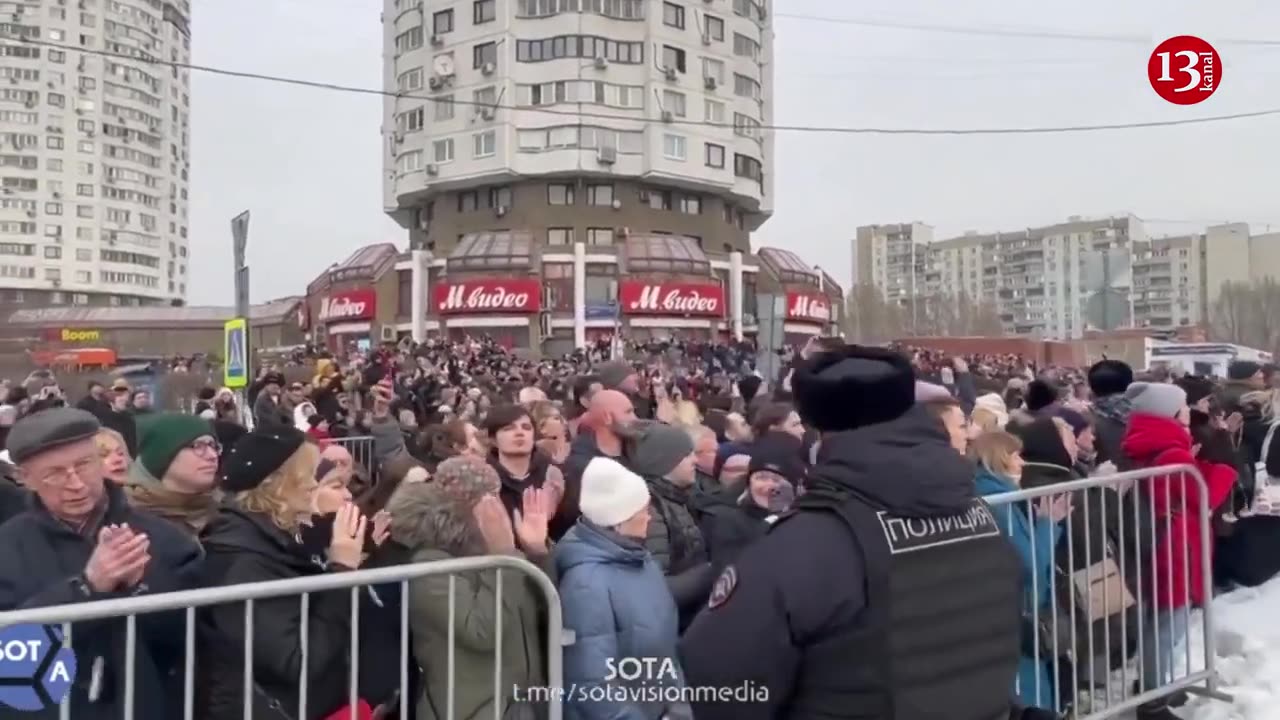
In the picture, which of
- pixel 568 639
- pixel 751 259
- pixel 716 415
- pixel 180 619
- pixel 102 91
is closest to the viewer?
pixel 180 619

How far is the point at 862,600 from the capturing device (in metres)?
1.96

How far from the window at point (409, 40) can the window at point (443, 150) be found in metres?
5.19

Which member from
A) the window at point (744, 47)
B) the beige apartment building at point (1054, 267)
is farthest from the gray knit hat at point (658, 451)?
the beige apartment building at point (1054, 267)

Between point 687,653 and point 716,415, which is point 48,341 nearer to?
point 716,415

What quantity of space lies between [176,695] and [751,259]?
151 ft

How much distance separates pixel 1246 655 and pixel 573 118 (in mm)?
41589

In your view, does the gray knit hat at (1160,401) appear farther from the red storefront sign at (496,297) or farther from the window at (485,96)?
the window at (485,96)

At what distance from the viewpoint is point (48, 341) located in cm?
5975

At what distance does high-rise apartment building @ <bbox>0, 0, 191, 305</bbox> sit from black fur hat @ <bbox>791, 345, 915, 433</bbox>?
3459 inches

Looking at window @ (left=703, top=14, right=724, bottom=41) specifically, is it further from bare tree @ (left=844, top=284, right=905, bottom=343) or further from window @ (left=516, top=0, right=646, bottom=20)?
bare tree @ (left=844, top=284, right=905, bottom=343)

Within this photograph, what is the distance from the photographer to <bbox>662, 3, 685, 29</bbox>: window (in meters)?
46.3

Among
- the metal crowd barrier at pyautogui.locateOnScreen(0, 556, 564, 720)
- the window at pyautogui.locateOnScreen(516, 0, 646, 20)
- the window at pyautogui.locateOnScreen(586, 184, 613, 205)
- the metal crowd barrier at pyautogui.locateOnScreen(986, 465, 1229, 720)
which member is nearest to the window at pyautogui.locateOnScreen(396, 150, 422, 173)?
the window at pyautogui.locateOnScreen(516, 0, 646, 20)

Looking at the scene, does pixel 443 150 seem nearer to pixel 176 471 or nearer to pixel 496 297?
pixel 496 297

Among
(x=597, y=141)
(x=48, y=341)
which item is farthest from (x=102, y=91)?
(x=597, y=141)
